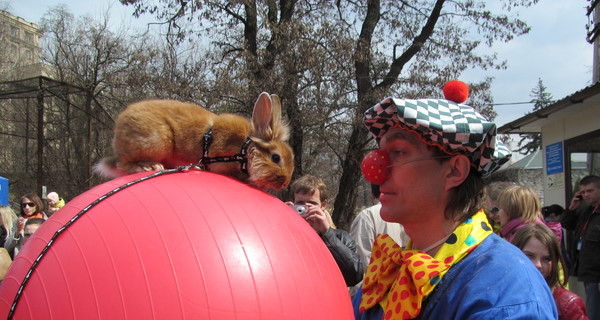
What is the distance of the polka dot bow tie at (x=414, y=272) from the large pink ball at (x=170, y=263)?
7.7 inches

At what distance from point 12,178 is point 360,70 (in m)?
15.0

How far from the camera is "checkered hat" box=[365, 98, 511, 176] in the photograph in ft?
5.38

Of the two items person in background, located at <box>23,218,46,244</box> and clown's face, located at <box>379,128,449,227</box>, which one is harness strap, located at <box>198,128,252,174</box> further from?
person in background, located at <box>23,218,46,244</box>

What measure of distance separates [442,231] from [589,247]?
438 centimetres

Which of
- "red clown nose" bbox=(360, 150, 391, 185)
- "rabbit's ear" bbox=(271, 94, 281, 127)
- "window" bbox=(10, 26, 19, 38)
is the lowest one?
"red clown nose" bbox=(360, 150, 391, 185)

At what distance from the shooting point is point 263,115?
2129 millimetres

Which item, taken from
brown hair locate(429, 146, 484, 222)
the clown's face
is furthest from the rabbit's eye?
brown hair locate(429, 146, 484, 222)

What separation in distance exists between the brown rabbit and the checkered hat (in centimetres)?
64

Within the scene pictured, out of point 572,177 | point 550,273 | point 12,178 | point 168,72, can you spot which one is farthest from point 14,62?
point 550,273

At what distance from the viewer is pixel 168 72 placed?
12945 millimetres

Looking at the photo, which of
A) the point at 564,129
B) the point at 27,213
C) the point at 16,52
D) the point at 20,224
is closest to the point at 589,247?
the point at 564,129

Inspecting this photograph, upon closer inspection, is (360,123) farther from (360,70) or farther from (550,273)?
(550,273)

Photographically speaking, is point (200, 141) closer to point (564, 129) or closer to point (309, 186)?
point (309, 186)

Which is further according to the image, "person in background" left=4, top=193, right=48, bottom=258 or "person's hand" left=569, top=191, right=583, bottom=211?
"person in background" left=4, top=193, right=48, bottom=258
